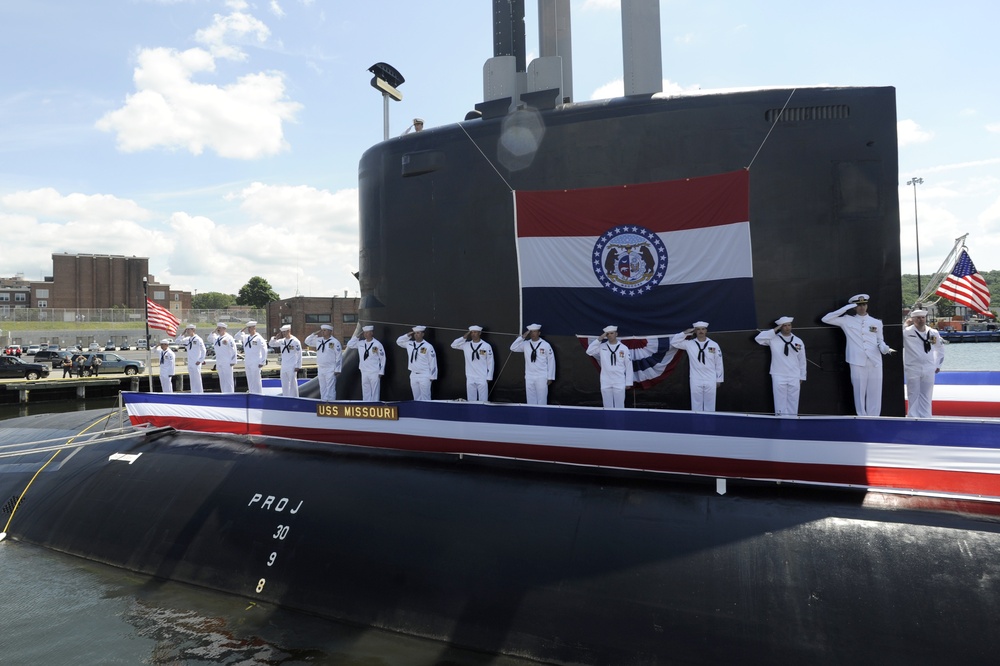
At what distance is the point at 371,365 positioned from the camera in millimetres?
8984

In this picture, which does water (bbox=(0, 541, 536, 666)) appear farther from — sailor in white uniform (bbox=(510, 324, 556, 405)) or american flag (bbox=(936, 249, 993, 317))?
american flag (bbox=(936, 249, 993, 317))

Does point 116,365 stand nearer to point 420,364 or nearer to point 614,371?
point 420,364

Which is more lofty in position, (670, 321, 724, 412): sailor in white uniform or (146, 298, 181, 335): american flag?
(146, 298, 181, 335): american flag

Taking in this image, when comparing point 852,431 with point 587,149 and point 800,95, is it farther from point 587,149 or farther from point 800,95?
point 587,149

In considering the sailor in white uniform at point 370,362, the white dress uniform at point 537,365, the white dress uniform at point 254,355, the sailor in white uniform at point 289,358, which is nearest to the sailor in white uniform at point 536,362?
the white dress uniform at point 537,365

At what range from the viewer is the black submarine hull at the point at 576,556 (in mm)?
4582

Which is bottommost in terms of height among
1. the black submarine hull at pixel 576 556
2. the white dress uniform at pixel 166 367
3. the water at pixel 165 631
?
the water at pixel 165 631

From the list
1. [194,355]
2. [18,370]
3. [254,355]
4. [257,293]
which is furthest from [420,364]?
[257,293]

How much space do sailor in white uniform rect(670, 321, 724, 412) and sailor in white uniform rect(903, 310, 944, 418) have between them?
8.28 ft

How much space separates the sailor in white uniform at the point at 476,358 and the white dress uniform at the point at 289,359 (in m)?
4.31

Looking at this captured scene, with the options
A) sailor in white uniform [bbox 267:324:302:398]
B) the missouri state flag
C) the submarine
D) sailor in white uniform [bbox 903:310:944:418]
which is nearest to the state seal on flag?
the missouri state flag

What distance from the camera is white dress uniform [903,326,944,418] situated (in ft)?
25.0

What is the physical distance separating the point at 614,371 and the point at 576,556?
207cm

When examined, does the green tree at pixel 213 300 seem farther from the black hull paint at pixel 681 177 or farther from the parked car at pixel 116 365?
the black hull paint at pixel 681 177
